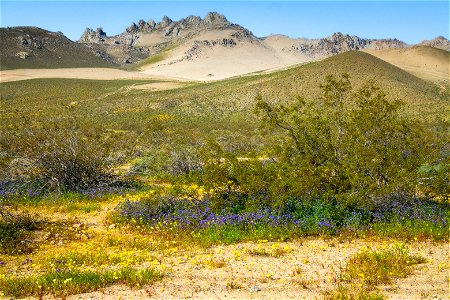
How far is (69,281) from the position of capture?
20.8 feet

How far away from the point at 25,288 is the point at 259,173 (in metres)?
5.78

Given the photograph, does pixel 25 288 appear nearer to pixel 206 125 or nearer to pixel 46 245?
pixel 46 245

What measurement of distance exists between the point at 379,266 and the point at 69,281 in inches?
188

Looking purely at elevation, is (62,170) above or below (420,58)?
below

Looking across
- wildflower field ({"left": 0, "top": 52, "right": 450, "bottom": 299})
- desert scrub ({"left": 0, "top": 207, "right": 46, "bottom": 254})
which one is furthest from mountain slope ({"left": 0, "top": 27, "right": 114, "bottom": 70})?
desert scrub ({"left": 0, "top": 207, "right": 46, "bottom": 254})

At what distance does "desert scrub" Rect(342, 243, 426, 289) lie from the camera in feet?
20.9

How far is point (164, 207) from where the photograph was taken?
35.4 ft

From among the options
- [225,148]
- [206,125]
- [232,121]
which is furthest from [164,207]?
[232,121]

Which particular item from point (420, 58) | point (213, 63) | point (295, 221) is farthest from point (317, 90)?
point (213, 63)

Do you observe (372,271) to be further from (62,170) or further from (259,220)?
(62,170)

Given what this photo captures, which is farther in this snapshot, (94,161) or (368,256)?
(94,161)

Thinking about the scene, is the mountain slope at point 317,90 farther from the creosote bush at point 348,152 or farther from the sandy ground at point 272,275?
the sandy ground at point 272,275

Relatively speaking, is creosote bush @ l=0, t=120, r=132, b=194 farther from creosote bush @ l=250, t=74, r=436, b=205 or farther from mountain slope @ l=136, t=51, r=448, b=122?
mountain slope @ l=136, t=51, r=448, b=122

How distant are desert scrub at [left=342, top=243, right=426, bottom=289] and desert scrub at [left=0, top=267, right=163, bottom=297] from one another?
3.00m
